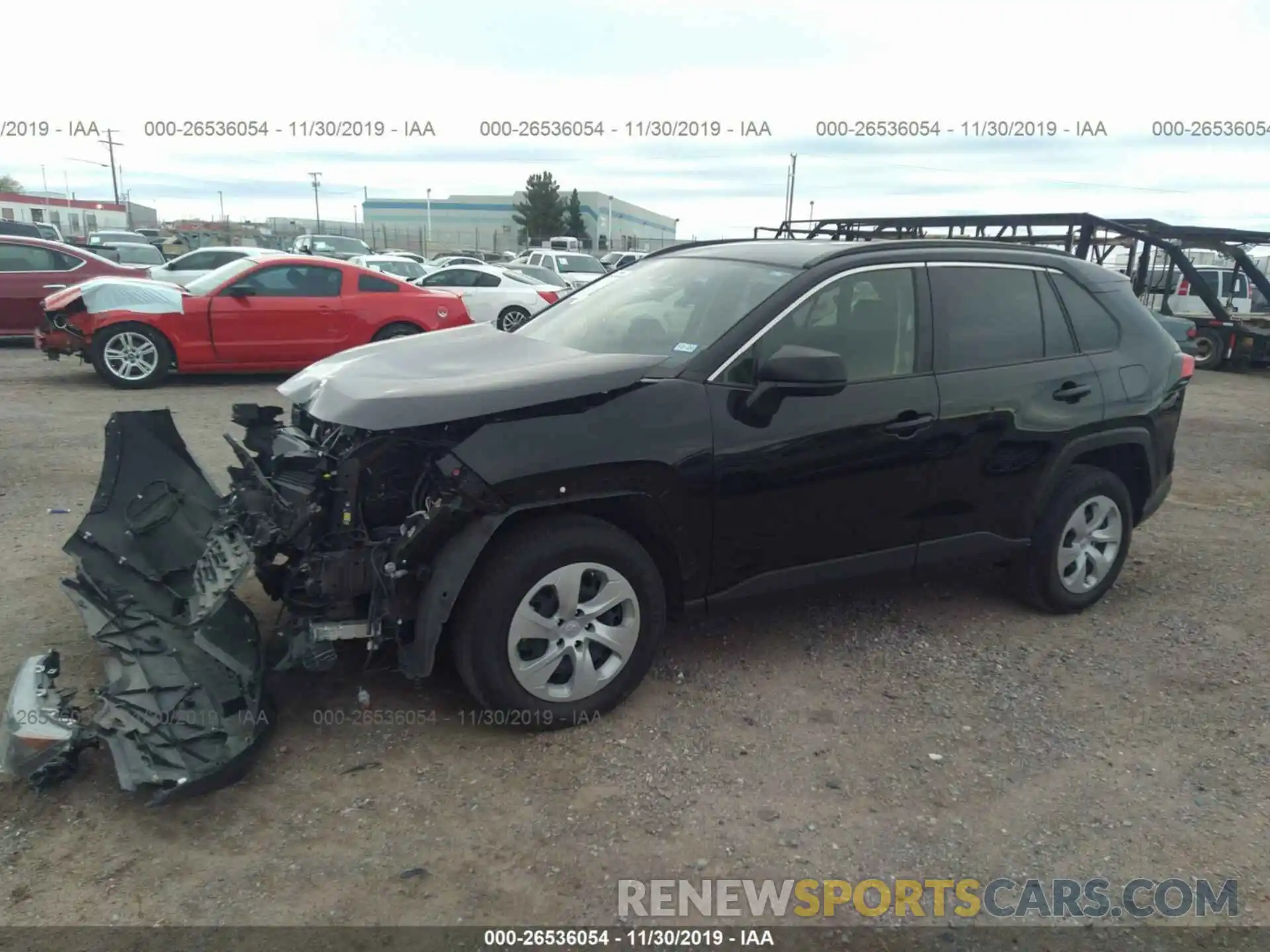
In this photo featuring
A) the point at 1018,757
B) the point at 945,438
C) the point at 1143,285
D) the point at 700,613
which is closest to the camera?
the point at 1018,757

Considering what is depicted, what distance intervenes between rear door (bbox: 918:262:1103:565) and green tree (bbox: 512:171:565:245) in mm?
61841

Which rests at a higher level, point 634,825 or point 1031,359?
point 1031,359

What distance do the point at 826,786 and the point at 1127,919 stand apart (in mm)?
944

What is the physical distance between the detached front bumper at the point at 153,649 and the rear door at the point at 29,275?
960 centimetres

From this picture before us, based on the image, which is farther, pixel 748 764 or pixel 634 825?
pixel 748 764

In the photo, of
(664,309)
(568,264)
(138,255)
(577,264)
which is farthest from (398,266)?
(664,309)

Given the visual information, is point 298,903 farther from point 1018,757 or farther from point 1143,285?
point 1143,285

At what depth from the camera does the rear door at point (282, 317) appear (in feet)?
32.3

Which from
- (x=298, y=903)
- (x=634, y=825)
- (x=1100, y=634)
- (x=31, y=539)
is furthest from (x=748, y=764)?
(x=31, y=539)

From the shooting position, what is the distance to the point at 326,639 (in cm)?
311

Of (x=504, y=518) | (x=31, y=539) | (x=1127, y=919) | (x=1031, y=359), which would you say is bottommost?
(x=1127, y=919)

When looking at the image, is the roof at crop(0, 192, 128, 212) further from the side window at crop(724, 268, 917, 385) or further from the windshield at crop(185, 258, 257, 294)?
the side window at crop(724, 268, 917, 385)

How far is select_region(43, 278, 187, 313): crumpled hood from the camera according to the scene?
9.35m

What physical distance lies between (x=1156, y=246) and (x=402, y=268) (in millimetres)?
14556
